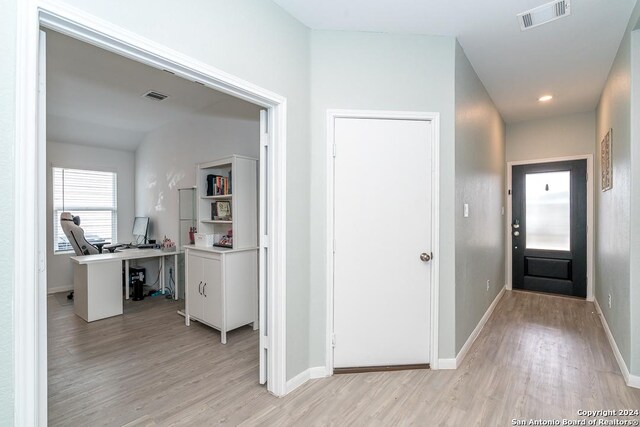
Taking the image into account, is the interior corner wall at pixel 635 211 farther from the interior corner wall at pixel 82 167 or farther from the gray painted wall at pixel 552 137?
the interior corner wall at pixel 82 167

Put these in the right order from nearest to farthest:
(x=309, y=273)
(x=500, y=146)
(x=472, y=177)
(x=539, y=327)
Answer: (x=309, y=273)
(x=472, y=177)
(x=539, y=327)
(x=500, y=146)

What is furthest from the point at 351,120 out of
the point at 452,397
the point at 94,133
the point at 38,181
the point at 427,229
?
the point at 94,133

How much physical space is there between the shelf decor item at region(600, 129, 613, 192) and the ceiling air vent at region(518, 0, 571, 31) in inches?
57.0

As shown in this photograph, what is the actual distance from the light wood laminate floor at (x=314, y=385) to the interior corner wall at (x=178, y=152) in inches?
76.9

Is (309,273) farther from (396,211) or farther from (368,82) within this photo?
(368,82)

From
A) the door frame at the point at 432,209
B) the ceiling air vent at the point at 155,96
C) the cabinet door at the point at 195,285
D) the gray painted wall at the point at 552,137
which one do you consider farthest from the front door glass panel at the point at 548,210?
the ceiling air vent at the point at 155,96

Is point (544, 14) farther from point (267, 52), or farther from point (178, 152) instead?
point (178, 152)

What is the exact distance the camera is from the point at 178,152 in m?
4.75

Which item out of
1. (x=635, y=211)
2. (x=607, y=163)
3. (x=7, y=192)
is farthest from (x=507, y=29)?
(x=7, y=192)

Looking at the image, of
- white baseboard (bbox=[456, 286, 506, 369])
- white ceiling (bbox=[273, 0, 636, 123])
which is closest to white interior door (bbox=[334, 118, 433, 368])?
white baseboard (bbox=[456, 286, 506, 369])

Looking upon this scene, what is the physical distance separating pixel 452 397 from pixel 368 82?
93.9 inches

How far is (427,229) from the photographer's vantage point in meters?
2.54

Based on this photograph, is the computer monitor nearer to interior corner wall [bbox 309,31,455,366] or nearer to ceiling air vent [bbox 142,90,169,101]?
ceiling air vent [bbox 142,90,169,101]

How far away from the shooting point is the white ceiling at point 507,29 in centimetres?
217
